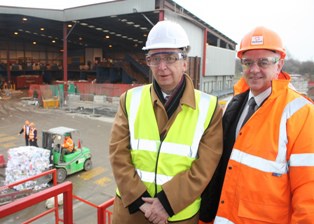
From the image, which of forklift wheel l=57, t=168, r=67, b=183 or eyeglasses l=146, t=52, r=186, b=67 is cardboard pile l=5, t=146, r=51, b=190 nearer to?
forklift wheel l=57, t=168, r=67, b=183

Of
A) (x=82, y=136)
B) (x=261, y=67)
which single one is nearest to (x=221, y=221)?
(x=261, y=67)

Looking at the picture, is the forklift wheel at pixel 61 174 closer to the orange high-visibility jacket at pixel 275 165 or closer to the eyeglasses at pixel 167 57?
the eyeglasses at pixel 167 57

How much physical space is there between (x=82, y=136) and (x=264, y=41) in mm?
13832

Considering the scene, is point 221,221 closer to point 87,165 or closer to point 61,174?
point 61,174

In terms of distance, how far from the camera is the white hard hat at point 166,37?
222cm

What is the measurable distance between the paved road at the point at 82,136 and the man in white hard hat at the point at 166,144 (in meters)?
5.06

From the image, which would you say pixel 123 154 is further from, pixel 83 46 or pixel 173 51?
pixel 83 46

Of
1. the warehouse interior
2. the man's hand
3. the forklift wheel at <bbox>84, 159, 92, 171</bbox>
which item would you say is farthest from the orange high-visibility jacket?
the warehouse interior

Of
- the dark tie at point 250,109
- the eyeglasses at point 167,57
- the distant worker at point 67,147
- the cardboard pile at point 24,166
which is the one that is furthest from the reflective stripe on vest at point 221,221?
the distant worker at point 67,147

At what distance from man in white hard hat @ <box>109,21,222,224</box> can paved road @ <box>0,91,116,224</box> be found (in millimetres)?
5060

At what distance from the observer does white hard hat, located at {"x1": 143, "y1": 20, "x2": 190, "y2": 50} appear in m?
2.22

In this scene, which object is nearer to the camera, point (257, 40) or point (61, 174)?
point (257, 40)

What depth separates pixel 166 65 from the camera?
7.40ft

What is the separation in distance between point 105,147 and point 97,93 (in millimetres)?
12353
